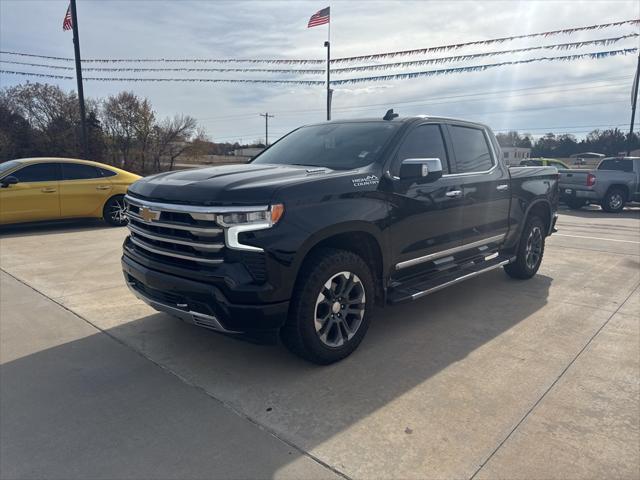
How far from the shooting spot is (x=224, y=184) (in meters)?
3.29

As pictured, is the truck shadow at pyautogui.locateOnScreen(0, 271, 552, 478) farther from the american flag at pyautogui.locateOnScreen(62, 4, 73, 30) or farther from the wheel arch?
the american flag at pyautogui.locateOnScreen(62, 4, 73, 30)

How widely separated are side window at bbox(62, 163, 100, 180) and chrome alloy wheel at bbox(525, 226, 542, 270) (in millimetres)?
8414

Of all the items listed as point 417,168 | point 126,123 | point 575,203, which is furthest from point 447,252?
point 126,123

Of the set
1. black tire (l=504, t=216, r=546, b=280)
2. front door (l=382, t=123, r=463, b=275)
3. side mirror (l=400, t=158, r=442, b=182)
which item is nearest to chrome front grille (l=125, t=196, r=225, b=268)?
front door (l=382, t=123, r=463, b=275)

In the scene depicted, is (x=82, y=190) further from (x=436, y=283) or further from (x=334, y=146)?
(x=436, y=283)

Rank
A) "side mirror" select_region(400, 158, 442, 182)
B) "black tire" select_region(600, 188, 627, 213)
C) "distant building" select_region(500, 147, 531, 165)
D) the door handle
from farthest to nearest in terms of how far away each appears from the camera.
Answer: "black tire" select_region(600, 188, 627, 213)
"distant building" select_region(500, 147, 531, 165)
the door handle
"side mirror" select_region(400, 158, 442, 182)

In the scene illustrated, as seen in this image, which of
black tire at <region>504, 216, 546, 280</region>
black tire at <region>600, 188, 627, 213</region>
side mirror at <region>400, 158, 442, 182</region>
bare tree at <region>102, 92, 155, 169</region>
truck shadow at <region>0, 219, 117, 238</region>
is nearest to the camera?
side mirror at <region>400, 158, 442, 182</region>

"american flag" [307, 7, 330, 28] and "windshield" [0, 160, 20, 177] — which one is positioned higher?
"american flag" [307, 7, 330, 28]

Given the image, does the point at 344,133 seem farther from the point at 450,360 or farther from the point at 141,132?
the point at 141,132

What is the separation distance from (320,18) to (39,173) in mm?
13498

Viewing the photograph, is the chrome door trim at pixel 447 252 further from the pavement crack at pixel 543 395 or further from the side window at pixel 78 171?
the side window at pixel 78 171

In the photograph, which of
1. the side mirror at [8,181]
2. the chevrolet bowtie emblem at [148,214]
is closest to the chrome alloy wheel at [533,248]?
the chevrolet bowtie emblem at [148,214]

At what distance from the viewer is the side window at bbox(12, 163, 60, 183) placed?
9156 millimetres

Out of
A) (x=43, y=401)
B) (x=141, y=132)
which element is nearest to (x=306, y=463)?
(x=43, y=401)
